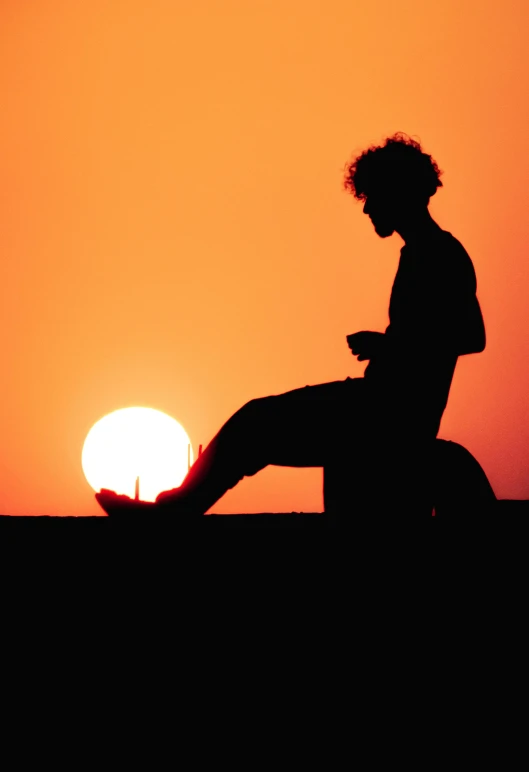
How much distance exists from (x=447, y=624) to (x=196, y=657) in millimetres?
459

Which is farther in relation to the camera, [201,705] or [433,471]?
[433,471]

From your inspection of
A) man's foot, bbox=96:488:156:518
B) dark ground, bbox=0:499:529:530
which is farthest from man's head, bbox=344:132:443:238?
man's foot, bbox=96:488:156:518

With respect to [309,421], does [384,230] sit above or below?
above

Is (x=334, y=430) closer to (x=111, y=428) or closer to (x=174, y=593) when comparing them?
(x=174, y=593)

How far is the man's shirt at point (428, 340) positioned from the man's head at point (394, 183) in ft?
0.64

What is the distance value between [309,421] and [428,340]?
0.32m

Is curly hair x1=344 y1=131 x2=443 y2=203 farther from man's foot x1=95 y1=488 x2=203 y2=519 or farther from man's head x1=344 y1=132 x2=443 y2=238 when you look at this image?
man's foot x1=95 y1=488 x2=203 y2=519

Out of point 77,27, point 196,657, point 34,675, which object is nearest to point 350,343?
point 196,657

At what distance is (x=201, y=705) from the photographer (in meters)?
1.29

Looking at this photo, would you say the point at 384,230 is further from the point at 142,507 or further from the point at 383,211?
the point at 142,507

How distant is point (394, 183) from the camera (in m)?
1.79

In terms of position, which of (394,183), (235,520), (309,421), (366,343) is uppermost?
(394,183)

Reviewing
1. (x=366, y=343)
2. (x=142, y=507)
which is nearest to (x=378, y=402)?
(x=366, y=343)

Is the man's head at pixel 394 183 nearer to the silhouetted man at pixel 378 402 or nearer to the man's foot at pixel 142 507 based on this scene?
the silhouetted man at pixel 378 402
